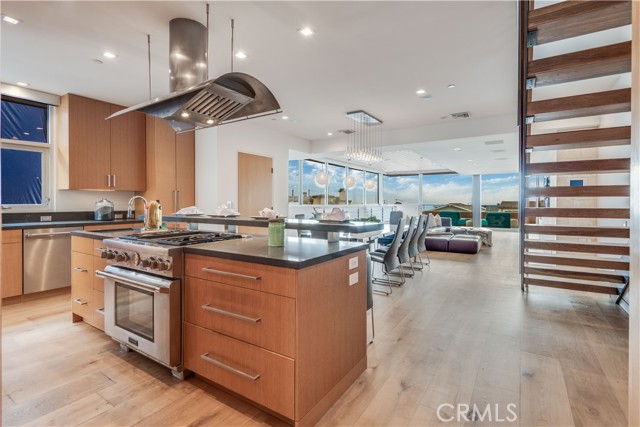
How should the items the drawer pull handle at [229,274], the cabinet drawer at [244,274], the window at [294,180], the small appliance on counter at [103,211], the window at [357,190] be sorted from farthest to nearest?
the window at [357,190], the window at [294,180], the small appliance on counter at [103,211], the drawer pull handle at [229,274], the cabinet drawer at [244,274]

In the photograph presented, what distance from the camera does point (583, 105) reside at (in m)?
2.78

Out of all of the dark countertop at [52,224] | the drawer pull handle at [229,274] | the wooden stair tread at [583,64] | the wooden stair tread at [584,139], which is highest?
the wooden stair tread at [583,64]

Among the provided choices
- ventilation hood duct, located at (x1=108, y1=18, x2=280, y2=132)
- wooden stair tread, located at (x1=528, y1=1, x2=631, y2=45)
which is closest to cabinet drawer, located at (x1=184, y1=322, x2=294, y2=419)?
ventilation hood duct, located at (x1=108, y1=18, x2=280, y2=132)

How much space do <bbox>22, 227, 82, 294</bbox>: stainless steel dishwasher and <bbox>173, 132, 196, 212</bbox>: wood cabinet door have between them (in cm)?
148

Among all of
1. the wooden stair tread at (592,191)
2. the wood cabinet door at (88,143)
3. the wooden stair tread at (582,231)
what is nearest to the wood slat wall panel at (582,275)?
the wooden stair tread at (582,231)

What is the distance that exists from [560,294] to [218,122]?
15.0 ft

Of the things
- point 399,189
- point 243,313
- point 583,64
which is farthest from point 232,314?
point 399,189

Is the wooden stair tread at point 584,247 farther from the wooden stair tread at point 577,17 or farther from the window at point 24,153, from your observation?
the window at point 24,153

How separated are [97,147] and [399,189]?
1231 cm

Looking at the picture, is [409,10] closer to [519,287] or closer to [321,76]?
[321,76]

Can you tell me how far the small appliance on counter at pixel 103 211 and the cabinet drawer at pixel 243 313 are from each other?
3.50 meters

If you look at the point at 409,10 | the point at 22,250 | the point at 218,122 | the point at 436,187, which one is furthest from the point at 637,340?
the point at 436,187

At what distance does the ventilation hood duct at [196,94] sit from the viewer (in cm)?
264

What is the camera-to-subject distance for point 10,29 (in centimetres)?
293
